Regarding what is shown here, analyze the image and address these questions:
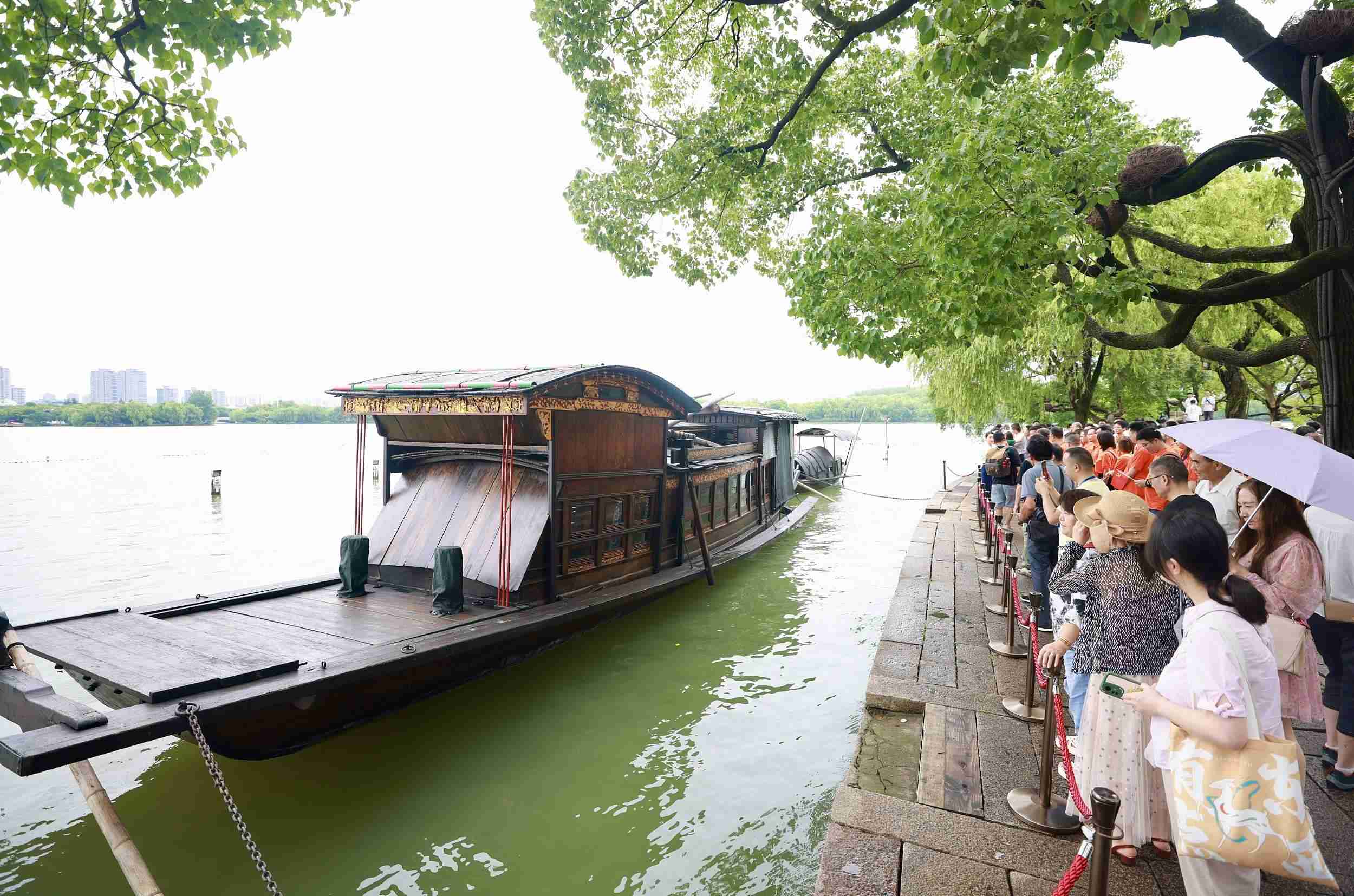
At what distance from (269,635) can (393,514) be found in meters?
3.04

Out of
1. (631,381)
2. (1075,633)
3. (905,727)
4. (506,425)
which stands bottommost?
(905,727)

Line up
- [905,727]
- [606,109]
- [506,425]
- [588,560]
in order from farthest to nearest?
[606,109] → [588,560] → [506,425] → [905,727]

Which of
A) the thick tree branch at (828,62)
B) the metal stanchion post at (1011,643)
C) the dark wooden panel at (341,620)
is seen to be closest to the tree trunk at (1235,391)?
the thick tree branch at (828,62)

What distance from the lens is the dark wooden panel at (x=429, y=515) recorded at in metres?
8.88

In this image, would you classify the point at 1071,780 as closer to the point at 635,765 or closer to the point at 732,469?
the point at 635,765

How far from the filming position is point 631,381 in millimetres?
9727

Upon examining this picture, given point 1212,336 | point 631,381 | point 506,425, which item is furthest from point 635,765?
point 1212,336

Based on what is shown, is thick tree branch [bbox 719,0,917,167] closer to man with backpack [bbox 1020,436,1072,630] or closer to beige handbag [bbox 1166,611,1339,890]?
man with backpack [bbox 1020,436,1072,630]

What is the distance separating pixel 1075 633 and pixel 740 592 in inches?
354

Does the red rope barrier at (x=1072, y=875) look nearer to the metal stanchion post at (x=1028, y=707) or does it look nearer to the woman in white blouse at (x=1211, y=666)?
the woman in white blouse at (x=1211, y=666)

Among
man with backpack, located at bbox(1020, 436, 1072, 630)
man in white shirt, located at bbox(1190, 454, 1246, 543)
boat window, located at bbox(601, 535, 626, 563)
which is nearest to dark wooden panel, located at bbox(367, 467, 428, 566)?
boat window, located at bbox(601, 535, 626, 563)

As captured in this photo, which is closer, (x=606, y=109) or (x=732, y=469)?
(x=606, y=109)

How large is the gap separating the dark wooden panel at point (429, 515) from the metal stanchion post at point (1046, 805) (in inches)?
275

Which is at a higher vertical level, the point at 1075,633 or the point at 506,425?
the point at 506,425
